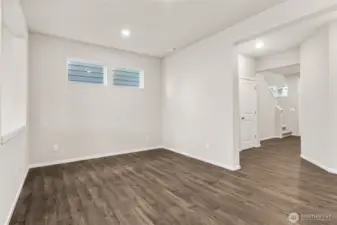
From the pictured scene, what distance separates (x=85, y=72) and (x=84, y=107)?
85cm

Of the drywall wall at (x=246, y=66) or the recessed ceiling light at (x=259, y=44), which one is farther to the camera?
the drywall wall at (x=246, y=66)

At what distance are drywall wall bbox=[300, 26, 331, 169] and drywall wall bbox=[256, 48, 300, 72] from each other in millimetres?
651

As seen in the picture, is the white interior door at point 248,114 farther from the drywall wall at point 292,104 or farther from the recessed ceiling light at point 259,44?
the drywall wall at point 292,104

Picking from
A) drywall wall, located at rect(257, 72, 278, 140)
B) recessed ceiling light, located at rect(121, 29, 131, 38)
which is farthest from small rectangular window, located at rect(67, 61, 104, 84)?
→ drywall wall, located at rect(257, 72, 278, 140)

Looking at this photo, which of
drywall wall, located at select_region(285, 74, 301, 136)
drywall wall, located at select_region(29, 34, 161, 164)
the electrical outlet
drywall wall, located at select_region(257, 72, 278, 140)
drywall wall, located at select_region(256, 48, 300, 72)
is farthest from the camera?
drywall wall, located at select_region(285, 74, 301, 136)

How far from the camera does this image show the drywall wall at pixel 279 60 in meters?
5.05

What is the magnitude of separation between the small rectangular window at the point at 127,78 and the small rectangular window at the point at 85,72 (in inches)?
13.8

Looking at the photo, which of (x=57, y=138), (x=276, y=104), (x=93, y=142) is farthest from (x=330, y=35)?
(x=57, y=138)

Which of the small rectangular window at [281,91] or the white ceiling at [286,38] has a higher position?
the white ceiling at [286,38]

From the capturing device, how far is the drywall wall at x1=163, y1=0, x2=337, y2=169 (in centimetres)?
301

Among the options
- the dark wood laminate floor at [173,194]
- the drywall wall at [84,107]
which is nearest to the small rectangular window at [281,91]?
the dark wood laminate floor at [173,194]

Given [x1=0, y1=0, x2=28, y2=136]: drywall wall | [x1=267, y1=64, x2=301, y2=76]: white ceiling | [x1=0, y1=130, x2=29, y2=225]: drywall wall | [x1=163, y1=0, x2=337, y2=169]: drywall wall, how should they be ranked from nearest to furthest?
[x1=0, y1=130, x2=29, y2=225]: drywall wall < [x1=0, y1=0, x2=28, y2=136]: drywall wall < [x1=163, y1=0, x2=337, y2=169]: drywall wall < [x1=267, y1=64, x2=301, y2=76]: white ceiling

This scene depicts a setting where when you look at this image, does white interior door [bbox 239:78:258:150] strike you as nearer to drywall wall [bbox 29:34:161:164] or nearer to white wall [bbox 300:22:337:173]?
white wall [bbox 300:22:337:173]

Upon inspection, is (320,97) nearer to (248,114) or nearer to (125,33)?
(248,114)
